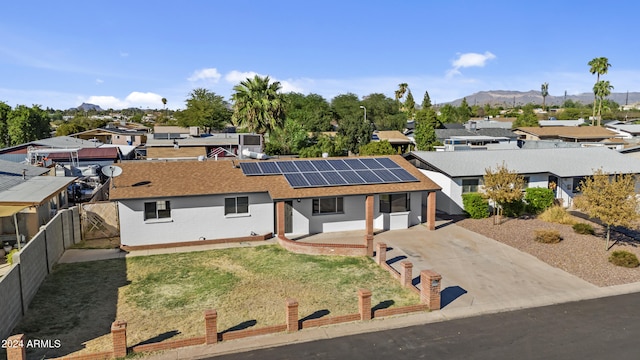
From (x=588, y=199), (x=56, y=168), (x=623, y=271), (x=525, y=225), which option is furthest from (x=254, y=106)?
(x=623, y=271)

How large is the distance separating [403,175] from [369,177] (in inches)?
87.8

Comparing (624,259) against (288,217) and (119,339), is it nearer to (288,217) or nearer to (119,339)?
(288,217)

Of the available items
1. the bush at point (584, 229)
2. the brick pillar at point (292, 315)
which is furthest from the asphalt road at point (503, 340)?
the bush at point (584, 229)

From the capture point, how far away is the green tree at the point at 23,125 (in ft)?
228

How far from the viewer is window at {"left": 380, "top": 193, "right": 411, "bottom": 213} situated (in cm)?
2638

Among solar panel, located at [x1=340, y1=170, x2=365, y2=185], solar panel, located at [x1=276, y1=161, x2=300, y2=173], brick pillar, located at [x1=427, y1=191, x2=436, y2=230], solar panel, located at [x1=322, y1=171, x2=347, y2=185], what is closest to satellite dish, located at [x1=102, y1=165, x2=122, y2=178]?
solar panel, located at [x1=276, y1=161, x2=300, y2=173]

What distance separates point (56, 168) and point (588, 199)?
36.8m

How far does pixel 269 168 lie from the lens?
1049 inches

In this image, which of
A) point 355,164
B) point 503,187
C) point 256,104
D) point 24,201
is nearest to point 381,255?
point 355,164

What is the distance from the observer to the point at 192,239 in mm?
23578

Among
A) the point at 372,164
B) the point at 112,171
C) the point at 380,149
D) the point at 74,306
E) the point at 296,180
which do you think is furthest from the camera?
the point at 380,149

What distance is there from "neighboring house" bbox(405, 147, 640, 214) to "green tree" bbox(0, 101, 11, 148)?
66843 millimetres

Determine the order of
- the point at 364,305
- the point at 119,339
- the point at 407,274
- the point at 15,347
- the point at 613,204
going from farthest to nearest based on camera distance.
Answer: the point at 613,204, the point at 407,274, the point at 364,305, the point at 119,339, the point at 15,347

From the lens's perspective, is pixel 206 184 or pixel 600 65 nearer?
pixel 206 184
